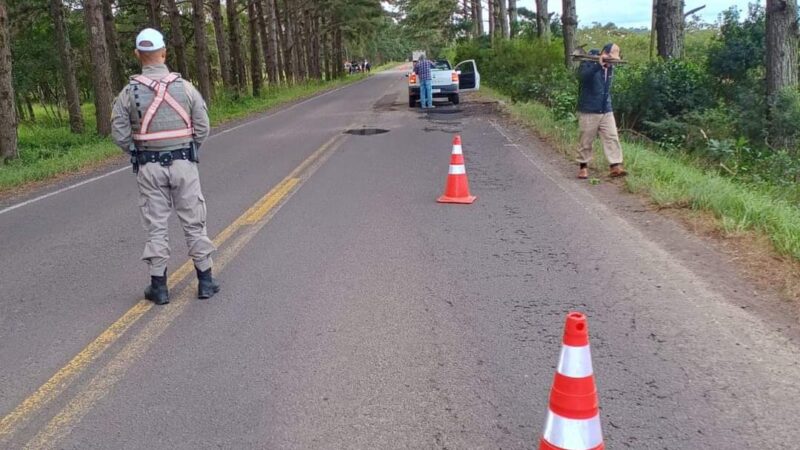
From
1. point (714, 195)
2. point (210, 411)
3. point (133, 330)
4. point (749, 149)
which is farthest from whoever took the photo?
point (749, 149)

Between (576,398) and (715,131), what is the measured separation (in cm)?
999

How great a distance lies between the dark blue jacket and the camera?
9.18 metres

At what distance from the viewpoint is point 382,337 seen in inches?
173

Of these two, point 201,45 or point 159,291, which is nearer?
point 159,291

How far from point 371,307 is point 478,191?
14.1 feet

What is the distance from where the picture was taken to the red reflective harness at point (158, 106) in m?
4.90

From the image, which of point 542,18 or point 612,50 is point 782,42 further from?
point 542,18

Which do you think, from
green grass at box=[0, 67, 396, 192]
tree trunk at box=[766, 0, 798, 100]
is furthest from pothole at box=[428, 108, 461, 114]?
tree trunk at box=[766, 0, 798, 100]

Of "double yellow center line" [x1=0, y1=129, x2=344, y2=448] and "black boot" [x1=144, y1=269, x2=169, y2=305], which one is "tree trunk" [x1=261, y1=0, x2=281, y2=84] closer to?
"double yellow center line" [x1=0, y1=129, x2=344, y2=448]

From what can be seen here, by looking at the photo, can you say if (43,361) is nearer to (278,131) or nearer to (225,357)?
(225,357)

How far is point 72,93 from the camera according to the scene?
2244 centimetres

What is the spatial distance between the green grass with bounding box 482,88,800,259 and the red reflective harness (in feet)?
15.8

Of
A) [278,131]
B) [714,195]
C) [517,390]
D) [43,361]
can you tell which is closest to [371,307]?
[517,390]

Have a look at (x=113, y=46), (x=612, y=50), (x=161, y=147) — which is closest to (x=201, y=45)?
(x=113, y=46)
